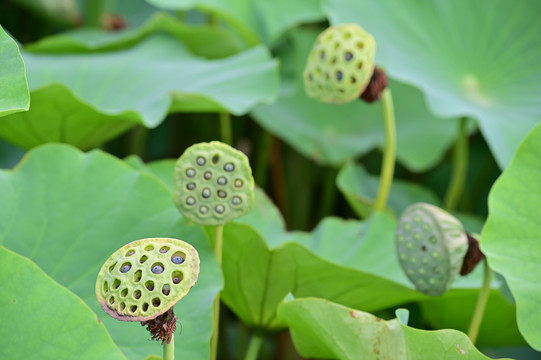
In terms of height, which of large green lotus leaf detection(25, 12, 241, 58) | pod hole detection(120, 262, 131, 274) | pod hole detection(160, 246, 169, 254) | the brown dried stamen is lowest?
large green lotus leaf detection(25, 12, 241, 58)

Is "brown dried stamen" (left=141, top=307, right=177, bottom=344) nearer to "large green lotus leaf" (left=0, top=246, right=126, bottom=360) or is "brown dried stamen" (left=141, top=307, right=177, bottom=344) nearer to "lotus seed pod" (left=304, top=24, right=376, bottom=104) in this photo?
"large green lotus leaf" (left=0, top=246, right=126, bottom=360)

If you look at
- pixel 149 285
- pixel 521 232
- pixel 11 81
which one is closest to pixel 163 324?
pixel 149 285

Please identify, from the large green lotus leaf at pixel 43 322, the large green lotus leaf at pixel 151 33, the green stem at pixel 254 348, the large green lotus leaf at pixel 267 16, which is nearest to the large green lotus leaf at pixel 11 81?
the large green lotus leaf at pixel 43 322

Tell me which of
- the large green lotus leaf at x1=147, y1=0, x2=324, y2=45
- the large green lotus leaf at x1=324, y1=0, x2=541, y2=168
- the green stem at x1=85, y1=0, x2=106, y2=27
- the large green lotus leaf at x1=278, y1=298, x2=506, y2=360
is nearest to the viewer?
the large green lotus leaf at x1=278, y1=298, x2=506, y2=360

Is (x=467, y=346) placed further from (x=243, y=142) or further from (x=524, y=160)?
(x=243, y=142)

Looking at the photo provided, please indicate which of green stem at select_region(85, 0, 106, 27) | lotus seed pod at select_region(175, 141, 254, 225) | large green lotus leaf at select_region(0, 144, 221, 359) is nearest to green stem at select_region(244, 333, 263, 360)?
large green lotus leaf at select_region(0, 144, 221, 359)
